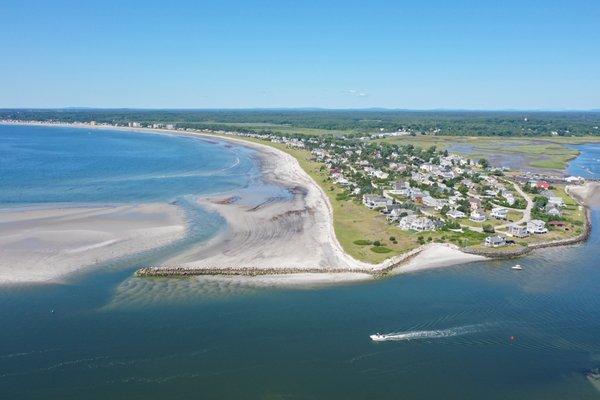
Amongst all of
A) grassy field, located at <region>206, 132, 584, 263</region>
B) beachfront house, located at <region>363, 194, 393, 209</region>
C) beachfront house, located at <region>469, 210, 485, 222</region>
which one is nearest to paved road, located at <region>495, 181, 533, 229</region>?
grassy field, located at <region>206, 132, 584, 263</region>

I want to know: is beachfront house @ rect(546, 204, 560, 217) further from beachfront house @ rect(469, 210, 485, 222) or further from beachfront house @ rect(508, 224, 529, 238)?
beachfront house @ rect(508, 224, 529, 238)

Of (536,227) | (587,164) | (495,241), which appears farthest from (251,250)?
(587,164)

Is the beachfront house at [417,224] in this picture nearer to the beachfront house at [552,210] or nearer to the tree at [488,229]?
the tree at [488,229]

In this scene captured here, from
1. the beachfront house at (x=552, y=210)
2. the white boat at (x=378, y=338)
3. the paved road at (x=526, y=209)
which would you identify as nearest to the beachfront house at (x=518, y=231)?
the paved road at (x=526, y=209)

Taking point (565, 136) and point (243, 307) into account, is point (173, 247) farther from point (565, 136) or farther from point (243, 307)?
point (565, 136)

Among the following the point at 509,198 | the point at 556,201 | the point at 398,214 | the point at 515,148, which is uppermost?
the point at 515,148

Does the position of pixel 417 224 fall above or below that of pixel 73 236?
above

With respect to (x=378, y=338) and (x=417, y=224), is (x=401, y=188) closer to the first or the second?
(x=417, y=224)
